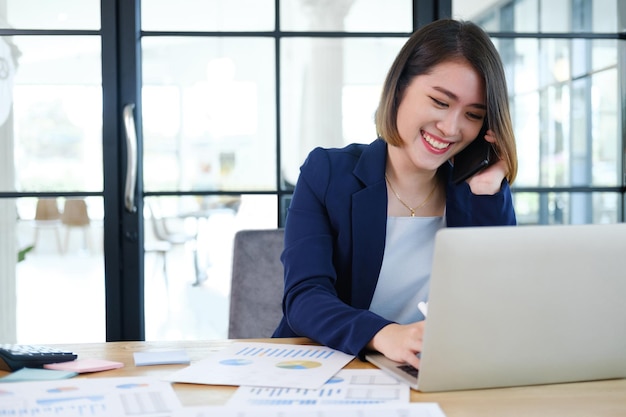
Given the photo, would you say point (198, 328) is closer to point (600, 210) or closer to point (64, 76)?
point (64, 76)

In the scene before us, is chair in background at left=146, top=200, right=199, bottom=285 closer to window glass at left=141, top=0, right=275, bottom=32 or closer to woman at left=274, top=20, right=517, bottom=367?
window glass at left=141, top=0, right=275, bottom=32

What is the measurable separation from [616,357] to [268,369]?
58 centimetres

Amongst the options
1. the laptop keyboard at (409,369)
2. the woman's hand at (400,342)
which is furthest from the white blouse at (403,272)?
the laptop keyboard at (409,369)

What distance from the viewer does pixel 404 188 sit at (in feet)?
6.61

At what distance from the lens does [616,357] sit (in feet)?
4.38

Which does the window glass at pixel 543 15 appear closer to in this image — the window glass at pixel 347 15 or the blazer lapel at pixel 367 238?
the window glass at pixel 347 15

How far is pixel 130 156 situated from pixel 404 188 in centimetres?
148

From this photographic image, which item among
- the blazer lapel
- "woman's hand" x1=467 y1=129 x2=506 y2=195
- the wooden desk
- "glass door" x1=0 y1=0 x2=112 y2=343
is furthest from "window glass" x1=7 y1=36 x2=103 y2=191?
the wooden desk

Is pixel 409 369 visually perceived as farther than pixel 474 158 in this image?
No

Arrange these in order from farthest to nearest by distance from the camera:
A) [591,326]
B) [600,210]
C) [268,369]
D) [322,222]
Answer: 1. [600,210]
2. [322,222]
3. [268,369]
4. [591,326]

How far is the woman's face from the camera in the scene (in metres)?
1.81

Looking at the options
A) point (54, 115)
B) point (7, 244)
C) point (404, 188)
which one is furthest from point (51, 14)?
point (404, 188)

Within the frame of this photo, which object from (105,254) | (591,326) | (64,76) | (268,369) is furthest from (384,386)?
(64,76)

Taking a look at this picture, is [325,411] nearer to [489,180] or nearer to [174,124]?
[489,180]
